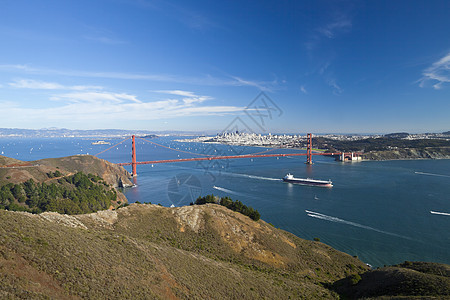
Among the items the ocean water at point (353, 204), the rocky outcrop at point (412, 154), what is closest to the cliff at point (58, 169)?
the ocean water at point (353, 204)

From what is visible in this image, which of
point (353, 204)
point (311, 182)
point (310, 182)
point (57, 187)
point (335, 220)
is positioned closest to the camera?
point (335, 220)

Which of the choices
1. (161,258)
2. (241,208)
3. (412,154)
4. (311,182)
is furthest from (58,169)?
(412,154)

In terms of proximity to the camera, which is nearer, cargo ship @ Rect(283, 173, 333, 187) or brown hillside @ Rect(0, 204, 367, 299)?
brown hillside @ Rect(0, 204, 367, 299)

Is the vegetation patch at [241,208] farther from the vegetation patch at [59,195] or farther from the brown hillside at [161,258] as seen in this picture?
the vegetation patch at [59,195]

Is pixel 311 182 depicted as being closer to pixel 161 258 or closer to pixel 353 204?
pixel 353 204

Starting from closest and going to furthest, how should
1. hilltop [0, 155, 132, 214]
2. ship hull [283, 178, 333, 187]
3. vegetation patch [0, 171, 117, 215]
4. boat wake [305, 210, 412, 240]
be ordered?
boat wake [305, 210, 412, 240] → vegetation patch [0, 171, 117, 215] → hilltop [0, 155, 132, 214] → ship hull [283, 178, 333, 187]

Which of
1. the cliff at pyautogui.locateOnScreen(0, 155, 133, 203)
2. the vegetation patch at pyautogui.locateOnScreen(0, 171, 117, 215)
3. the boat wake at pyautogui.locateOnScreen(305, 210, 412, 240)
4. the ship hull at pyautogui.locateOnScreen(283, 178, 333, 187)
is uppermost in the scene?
the cliff at pyautogui.locateOnScreen(0, 155, 133, 203)

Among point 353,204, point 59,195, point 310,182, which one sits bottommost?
point 353,204

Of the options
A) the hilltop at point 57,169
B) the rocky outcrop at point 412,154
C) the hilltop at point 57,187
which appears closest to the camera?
the hilltop at point 57,187

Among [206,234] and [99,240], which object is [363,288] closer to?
[206,234]

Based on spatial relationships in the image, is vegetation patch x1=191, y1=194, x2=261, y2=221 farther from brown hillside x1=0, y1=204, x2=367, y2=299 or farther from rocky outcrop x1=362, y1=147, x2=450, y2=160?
rocky outcrop x1=362, y1=147, x2=450, y2=160

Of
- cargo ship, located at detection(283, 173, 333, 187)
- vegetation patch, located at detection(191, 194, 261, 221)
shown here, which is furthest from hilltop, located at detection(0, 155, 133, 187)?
cargo ship, located at detection(283, 173, 333, 187)

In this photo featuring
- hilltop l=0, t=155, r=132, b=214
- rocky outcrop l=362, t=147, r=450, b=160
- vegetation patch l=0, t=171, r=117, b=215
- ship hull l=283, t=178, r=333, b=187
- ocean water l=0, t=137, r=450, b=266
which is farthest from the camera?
rocky outcrop l=362, t=147, r=450, b=160
